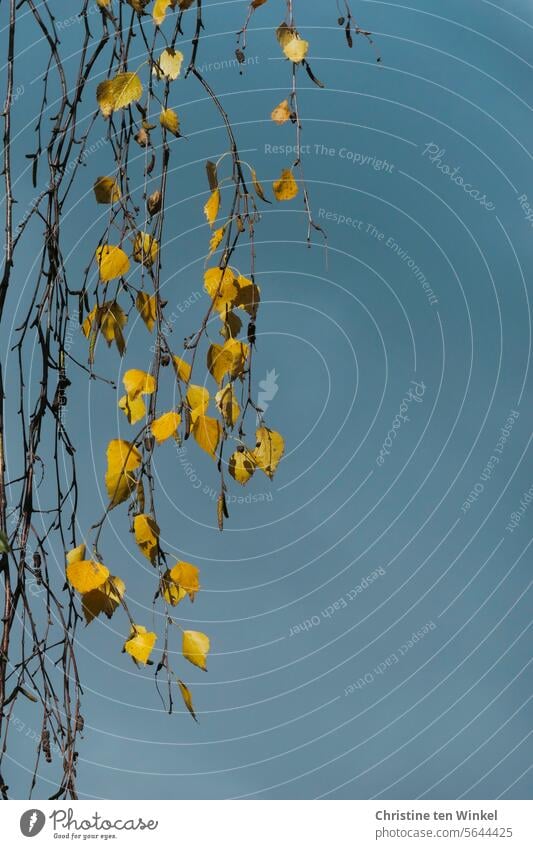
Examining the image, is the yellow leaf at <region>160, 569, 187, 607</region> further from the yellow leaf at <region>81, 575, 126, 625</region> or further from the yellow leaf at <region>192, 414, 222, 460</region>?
the yellow leaf at <region>192, 414, 222, 460</region>

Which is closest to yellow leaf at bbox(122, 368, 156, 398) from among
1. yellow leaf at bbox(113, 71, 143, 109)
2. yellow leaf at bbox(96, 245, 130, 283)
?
yellow leaf at bbox(96, 245, 130, 283)

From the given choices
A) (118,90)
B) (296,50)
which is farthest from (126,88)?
(296,50)

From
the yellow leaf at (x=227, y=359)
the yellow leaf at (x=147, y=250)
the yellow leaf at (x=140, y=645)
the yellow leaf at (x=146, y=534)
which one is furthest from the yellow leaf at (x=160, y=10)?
the yellow leaf at (x=140, y=645)

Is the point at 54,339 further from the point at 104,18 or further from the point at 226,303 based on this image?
the point at 104,18

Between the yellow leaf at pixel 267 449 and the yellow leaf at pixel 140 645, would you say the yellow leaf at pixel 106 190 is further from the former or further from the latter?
the yellow leaf at pixel 140 645

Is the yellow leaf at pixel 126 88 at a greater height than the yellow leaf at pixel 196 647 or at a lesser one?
greater
